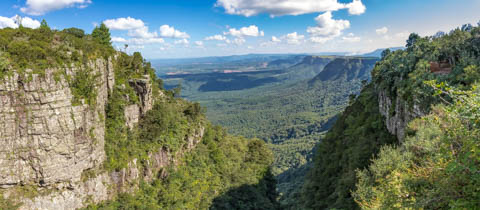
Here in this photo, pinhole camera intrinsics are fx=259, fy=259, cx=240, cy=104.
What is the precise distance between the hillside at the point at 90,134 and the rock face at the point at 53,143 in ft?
0.28

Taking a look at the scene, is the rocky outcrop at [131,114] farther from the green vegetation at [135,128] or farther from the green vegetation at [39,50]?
the green vegetation at [39,50]

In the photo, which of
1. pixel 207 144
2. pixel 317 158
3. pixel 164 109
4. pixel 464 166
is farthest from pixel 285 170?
pixel 464 166

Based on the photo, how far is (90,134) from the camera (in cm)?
3044

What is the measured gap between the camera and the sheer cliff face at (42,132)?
24656mm

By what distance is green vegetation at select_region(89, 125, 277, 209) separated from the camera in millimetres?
38094

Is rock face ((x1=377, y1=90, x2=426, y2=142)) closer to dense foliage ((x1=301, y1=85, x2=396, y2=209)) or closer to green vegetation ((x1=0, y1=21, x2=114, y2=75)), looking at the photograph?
dense foliage ((x1=301, y1=85, x2=396, y2=209))

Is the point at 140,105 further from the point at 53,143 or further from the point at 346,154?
the point at 346,154

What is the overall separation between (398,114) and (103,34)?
1792 inches

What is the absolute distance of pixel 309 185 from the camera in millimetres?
48094

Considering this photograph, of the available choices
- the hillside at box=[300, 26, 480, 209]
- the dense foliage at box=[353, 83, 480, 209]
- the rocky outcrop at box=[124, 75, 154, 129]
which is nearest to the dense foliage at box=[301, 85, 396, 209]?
the hillside at box=[300, 26, 480, 209]

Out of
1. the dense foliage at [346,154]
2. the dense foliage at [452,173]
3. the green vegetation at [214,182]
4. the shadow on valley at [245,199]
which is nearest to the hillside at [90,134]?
the green vegetation at [214,182]

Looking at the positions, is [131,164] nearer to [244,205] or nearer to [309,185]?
[244,205]

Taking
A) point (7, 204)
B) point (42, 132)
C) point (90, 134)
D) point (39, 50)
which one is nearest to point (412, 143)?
point (90, 134)

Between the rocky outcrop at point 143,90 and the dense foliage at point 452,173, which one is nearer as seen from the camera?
the dense foliage at point 452,173
